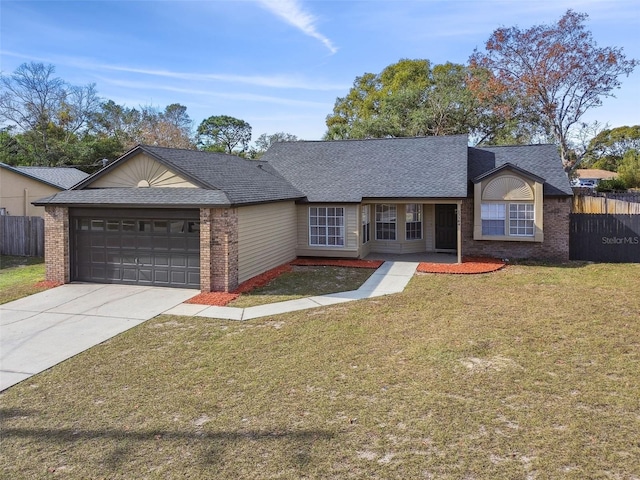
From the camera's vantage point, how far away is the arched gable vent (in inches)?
623

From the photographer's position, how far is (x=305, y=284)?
41.7 feet

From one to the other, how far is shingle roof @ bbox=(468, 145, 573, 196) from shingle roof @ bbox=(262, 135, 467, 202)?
83 centimetres

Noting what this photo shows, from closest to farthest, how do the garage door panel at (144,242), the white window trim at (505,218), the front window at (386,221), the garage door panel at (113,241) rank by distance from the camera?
the garage door panel at (144,242) → the garage door panel at (113,241) → the white window trim at (505,218) → the front window at (386,221)

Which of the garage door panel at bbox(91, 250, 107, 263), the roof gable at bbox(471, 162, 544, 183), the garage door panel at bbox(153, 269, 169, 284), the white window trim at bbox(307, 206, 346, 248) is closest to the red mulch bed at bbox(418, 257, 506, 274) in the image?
the roof gable at bbox(471, 162, 544, 183)

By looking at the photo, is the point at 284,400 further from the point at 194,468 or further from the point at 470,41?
the point at 470,41

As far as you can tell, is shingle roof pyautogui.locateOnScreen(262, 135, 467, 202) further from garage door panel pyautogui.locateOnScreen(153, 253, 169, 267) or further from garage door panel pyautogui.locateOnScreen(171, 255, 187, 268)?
garage door panel pyautogui.locateOnScreen(153, 253, 169, 267)

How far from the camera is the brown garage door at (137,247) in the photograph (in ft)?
40.5

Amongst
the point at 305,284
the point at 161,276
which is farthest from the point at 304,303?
the point at 161,276

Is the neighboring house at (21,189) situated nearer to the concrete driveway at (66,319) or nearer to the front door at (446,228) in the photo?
the concrete driveway at (66,319)

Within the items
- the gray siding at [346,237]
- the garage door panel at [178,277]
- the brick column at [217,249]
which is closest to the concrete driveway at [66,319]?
the garage door panel at [178,277]

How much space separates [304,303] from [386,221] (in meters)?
8.29

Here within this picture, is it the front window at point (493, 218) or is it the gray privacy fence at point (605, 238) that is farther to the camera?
the front window at point (493, 218)

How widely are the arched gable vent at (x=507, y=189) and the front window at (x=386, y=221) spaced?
351 cm

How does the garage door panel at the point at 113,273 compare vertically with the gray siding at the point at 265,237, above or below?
below
